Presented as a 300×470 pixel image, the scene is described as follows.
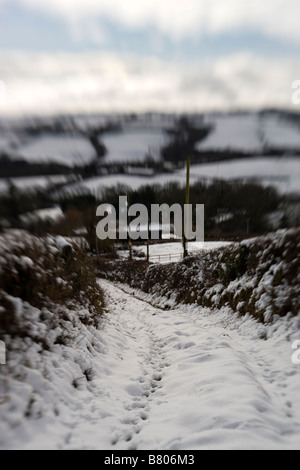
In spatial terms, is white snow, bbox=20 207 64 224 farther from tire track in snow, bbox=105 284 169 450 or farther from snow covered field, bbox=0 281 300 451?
tire track in snow, bbox=105 284 169 450

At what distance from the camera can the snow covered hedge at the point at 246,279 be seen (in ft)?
20.7

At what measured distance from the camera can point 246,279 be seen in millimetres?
8477

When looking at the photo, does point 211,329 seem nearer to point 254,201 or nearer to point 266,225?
point 266,225

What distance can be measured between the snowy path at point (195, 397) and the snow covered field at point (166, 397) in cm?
1

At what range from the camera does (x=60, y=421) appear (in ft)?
10.3

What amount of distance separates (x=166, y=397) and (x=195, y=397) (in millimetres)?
557

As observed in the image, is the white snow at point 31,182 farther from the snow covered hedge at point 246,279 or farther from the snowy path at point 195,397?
the snow covered hedge at point 246,279

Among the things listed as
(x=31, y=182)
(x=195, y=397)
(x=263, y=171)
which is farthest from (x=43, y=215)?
(x=263, y=171)

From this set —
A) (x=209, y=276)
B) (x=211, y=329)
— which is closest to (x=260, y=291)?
(x=211, y=329)

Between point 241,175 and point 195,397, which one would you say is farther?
point 241,175

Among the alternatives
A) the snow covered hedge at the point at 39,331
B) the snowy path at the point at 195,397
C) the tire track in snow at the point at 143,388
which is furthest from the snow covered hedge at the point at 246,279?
the snow covered hedge at the point at 39,331

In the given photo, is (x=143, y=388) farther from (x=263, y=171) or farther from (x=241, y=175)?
(x=241, y=175)

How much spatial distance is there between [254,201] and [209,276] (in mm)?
9409
